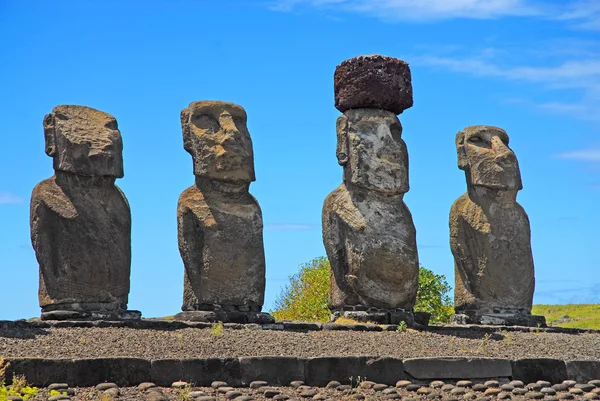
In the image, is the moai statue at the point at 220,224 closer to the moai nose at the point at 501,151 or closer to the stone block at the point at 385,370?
the stone block at the point at 385,370

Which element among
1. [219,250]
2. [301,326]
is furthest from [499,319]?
[219,250]

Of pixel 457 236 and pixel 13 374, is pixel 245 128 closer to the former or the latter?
pixel 457 236

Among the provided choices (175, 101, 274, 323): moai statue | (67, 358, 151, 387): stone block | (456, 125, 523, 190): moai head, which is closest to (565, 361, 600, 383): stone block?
(175, 101, 274, 323): moai statue

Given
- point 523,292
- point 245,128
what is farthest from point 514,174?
point 245,128

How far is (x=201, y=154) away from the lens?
15352 mm

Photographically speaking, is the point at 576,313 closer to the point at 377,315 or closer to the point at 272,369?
the point at 377,315

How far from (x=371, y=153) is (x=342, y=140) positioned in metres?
0.45

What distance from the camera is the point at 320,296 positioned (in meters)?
24.4

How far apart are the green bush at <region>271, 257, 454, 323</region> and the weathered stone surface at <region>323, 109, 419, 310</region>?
711 cm

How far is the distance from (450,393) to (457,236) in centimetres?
583

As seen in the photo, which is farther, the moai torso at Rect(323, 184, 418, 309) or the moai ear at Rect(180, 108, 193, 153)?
the moai torso at Rect(323, 184, 418, 309)

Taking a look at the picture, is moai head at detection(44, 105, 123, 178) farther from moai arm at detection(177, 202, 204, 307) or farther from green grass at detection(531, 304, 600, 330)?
green grass at detection(531, 304, 600, 330)

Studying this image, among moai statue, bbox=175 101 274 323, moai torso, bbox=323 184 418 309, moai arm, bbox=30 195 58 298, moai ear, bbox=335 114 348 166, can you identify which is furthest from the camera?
moai ear, bbox=335 114 348 166

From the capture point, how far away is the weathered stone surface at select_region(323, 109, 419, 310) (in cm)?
1591
